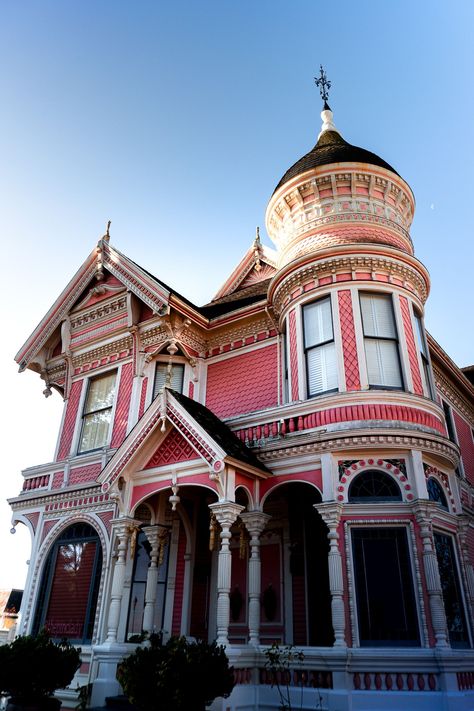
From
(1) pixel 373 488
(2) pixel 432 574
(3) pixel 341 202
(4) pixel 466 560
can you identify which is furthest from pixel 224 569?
(3) pixel 341 202

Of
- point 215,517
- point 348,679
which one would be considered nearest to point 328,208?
point 215,517

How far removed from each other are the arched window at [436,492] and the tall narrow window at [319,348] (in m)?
2.62

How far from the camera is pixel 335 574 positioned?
949 cm

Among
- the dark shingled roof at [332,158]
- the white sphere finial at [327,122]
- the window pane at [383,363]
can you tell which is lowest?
the window pane at [383,363]

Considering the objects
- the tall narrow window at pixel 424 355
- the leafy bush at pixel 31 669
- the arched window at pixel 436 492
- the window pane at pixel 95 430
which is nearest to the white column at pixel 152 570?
the leafy bush at pixel 31 669

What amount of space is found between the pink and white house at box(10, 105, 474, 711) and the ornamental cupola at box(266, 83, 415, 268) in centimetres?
6

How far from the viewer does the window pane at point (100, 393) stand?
54.3ft

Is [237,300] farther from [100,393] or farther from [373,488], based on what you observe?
[373,488]

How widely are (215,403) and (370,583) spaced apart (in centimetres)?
678

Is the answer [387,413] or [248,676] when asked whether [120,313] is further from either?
[248,676]

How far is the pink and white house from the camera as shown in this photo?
9.43 m

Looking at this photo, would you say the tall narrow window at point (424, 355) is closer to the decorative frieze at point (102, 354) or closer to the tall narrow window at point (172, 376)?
the tall narrow window at point (172, 376)

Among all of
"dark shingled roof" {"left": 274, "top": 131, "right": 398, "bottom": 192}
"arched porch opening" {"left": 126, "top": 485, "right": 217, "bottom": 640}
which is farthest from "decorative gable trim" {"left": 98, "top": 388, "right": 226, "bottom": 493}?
"dark shingled roof" {"left": 274, "top": 131, "right": 398, "bottom": 192}

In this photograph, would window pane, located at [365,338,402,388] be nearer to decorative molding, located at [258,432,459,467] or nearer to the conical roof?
decorative molding, located at [258,432,459,467]
